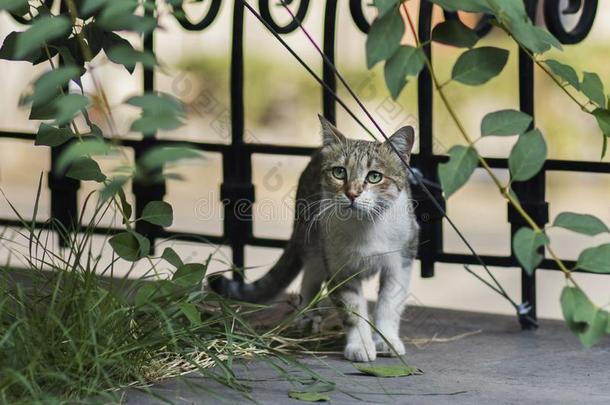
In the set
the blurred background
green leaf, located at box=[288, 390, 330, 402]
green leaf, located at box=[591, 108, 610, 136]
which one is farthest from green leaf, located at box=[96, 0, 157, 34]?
the blurred background

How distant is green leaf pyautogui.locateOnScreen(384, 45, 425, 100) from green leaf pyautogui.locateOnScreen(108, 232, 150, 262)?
768mm

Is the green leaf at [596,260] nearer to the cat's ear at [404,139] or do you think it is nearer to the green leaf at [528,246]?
the green leaf at [528,246]

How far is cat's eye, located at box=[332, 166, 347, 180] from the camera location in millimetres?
3260

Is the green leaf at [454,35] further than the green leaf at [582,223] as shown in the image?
Yes

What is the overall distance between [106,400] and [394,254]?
1.14m

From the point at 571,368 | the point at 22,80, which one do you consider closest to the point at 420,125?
the point at 571,368

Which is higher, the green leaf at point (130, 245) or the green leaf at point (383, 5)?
the green leaf at point (383, 5)

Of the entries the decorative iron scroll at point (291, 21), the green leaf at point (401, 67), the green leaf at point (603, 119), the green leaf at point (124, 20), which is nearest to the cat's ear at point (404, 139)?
the decorative iron scroll at point (291, 21)

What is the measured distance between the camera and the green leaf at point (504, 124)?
2.22m

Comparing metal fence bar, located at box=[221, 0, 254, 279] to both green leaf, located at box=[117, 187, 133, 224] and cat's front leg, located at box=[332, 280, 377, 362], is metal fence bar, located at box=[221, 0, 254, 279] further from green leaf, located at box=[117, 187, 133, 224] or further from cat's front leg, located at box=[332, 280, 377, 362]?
green leaf, located at box=[117, 187, 133, 224]

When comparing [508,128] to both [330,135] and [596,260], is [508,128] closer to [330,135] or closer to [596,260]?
[596,260]

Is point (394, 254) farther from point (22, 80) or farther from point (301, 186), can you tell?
point (22, 80)

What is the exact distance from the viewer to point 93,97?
221 centimetres

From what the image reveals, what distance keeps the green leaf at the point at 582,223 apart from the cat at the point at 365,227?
0.99 meters
